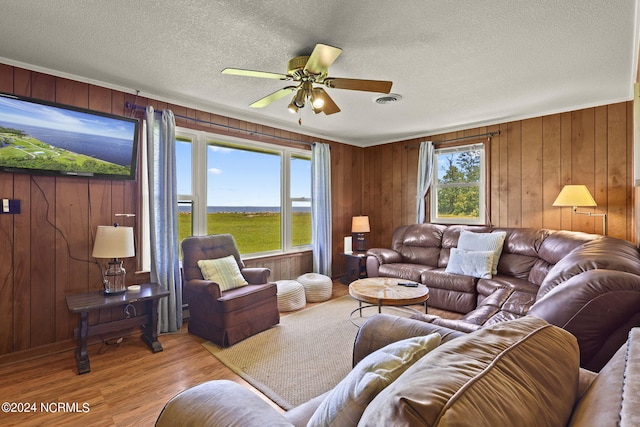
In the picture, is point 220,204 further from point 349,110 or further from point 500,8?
point 500,8

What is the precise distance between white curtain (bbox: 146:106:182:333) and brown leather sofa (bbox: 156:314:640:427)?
2.46 metres

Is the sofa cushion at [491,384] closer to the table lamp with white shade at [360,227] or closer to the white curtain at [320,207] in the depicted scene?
the white curtain at [320,207]

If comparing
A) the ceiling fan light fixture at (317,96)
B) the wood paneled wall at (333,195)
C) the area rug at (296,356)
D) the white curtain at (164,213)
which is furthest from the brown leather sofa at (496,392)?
the wood paneled wall at (333,195)

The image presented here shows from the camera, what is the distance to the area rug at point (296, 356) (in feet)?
7.43

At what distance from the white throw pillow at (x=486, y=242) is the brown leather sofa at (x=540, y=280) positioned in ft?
0.35

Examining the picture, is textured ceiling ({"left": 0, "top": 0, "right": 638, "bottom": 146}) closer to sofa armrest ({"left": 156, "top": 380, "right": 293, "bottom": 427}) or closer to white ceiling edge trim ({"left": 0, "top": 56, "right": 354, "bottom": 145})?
white ceiling edge trim ({"left": 0, "top": 56, "right": 354, "bottom": 145})

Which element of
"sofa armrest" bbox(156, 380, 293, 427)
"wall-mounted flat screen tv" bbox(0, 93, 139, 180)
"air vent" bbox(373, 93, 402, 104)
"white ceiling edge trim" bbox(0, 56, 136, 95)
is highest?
"air vent" bbox(373, 93, 402, 104)

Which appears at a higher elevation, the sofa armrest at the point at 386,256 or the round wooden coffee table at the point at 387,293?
the sofa armrest at the point at 386,256

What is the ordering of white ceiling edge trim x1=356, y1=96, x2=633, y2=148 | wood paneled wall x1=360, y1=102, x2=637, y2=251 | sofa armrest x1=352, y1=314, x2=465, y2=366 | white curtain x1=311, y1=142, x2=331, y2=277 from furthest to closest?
white curtain x1=311, y1=142, x2=331, y2=277
white ceiling edge trim x1=356, y1=96, x2=633, y2=148
wood paneled wall x1=360, y1=102, x2=637, y2=251
sofa armrest x1=352, y1=314, x2=465, y2=366

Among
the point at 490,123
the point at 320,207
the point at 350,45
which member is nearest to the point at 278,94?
the point at 350,45

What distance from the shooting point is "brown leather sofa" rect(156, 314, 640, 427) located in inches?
21.8

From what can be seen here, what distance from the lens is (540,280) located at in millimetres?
3330

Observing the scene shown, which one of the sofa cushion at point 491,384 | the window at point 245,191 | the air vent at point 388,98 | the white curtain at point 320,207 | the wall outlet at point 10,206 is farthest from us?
the white curtain at point 320,207

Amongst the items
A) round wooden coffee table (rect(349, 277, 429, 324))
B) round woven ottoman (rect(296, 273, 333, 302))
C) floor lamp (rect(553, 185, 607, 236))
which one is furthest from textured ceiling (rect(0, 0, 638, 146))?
round woven ottoman (rect(296, 273, 333, 302))
